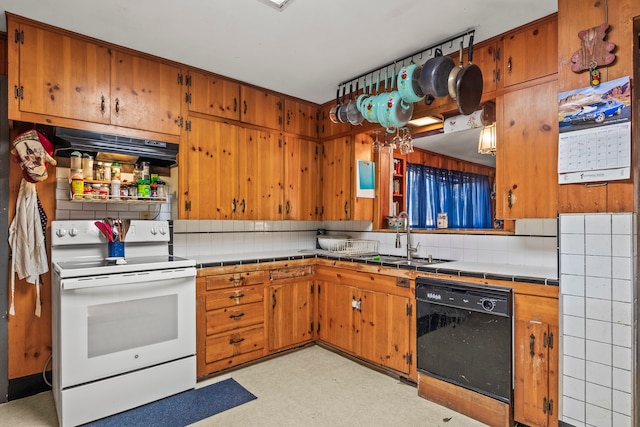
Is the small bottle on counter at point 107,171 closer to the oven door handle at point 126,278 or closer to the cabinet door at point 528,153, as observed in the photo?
the oven door handle at point 126,278

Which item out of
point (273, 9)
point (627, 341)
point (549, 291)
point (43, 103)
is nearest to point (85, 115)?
point (43, 103)

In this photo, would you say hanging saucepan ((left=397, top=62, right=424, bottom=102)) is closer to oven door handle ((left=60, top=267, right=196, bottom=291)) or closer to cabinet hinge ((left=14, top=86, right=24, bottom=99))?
oven door handle ((left=60, top=267, right=196, bottom=291))

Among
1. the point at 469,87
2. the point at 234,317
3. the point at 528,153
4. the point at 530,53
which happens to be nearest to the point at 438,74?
the point at 469,87

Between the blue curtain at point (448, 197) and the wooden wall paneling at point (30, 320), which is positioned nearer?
the wooden wall paneling at point (30, 320)

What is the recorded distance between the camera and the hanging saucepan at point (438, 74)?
2.31 meters

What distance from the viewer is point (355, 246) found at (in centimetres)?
366

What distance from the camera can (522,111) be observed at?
2.34 metres

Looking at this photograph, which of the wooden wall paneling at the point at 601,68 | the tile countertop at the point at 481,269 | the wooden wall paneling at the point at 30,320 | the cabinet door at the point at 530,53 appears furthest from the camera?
the wooden wall paneling at the point at 30,320

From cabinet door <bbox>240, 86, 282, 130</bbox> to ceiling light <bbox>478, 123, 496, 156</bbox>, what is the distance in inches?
73.9

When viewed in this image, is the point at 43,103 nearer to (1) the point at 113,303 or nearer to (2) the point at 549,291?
(1) the point at 113,303

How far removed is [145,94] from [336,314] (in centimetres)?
241

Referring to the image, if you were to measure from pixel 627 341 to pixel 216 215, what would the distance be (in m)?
2.83

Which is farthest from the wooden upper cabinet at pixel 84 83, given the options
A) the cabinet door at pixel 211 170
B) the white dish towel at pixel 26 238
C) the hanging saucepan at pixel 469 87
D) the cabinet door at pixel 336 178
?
the hanging saucepan at pixel 469 87

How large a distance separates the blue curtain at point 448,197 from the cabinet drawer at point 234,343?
5.96 feet
